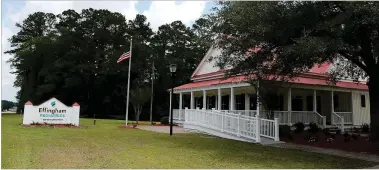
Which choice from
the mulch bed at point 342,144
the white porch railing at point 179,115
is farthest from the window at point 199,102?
the mulch bed at point 342,144

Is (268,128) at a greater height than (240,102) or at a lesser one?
lesser

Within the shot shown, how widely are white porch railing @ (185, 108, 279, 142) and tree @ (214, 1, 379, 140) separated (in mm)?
2367

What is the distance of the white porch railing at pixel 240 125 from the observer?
1397 cm

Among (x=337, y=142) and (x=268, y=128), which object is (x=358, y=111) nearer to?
(x=337, y=142)

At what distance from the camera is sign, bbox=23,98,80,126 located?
2077 centimetres

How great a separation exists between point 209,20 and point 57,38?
45509 millimetres

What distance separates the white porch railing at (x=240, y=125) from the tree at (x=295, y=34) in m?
2.37

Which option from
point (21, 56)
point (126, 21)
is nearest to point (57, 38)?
point (21, 56)

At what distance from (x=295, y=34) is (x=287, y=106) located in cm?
1145

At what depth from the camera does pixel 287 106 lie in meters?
21.2

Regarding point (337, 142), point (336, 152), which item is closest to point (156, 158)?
point (336, 152)

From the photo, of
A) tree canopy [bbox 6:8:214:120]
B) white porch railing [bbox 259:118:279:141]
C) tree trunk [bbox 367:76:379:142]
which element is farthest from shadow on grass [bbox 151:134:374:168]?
tree canopy [bbox 6:8:214:120]

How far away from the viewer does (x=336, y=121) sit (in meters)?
20.4

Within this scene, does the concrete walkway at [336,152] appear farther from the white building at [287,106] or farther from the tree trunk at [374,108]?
the tree trunk at [374,108]
